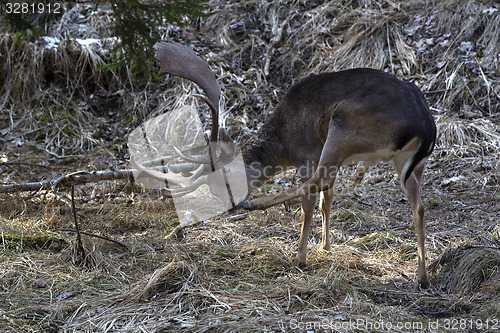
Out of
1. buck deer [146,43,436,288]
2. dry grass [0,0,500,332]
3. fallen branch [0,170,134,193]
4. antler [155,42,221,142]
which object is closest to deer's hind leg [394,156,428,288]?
buck deer [146,43,436,288]

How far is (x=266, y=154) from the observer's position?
5797 mm

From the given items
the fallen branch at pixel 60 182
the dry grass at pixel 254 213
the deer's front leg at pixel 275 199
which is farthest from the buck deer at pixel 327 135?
the fallen branch at pixel 60 182

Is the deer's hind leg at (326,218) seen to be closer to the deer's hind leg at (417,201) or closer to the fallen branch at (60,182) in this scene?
the deer's hind leg at (417,201)

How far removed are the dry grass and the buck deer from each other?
21.1 inches

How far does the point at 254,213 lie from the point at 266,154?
136cm

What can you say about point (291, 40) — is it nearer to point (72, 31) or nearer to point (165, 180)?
point (72, 31)

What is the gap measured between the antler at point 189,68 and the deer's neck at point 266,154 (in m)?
0.51

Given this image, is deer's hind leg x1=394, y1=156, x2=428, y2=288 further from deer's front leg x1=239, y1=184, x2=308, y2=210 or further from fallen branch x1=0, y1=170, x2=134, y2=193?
fallen branch x1=0, y1=170, x2=134, y2=193

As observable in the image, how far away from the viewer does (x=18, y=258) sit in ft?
16.4

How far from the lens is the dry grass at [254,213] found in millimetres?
4098

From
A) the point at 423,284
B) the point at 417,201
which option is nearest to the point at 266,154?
the point at 417,201

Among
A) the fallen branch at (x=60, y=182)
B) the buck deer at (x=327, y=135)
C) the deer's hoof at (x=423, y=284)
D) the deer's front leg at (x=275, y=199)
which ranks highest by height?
the buck deer at (x=327, y=135)

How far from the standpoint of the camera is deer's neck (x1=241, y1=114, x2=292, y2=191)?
5.73 m

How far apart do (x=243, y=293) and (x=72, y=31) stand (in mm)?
9224
